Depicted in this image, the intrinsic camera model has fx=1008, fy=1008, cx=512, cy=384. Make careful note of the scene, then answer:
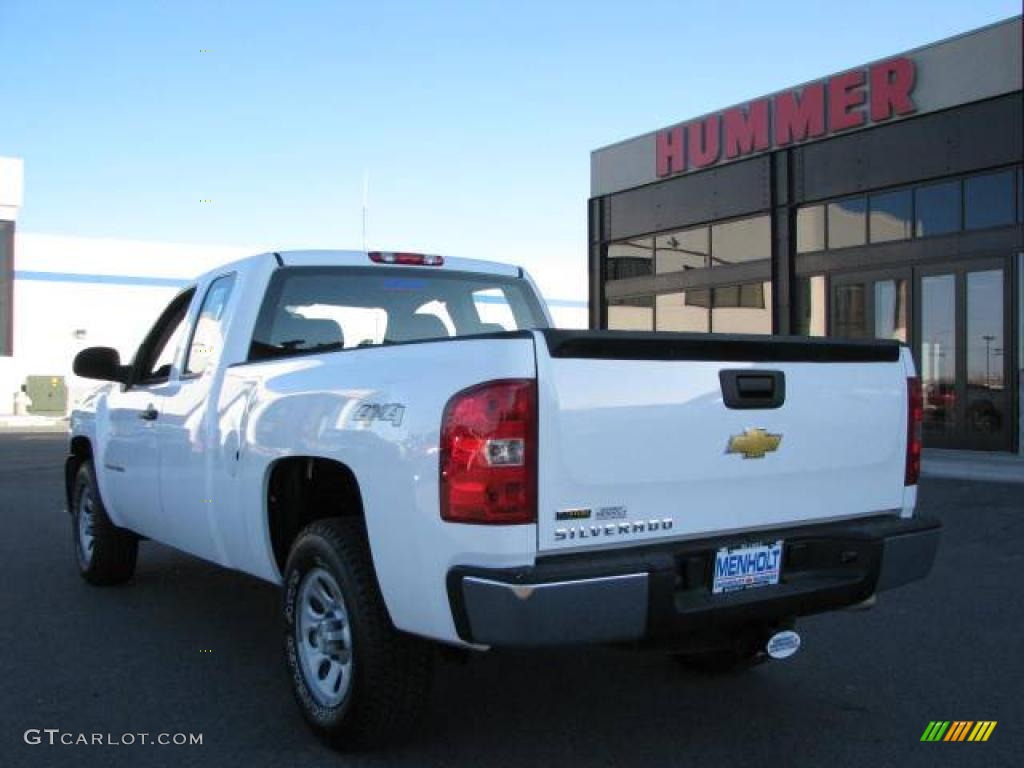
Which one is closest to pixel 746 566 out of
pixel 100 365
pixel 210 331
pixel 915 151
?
pixel 210 331

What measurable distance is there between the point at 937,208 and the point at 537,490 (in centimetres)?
1395

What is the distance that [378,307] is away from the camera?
5.27m

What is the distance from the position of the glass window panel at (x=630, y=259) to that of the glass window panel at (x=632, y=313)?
0.51 m

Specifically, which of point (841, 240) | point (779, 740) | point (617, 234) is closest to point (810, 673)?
point (779, 740)

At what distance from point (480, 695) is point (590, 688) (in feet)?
1.64

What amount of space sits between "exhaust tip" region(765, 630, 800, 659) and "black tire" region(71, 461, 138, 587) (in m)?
4.08

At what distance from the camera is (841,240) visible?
16.5 meters

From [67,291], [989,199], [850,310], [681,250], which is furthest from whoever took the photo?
[67,291]

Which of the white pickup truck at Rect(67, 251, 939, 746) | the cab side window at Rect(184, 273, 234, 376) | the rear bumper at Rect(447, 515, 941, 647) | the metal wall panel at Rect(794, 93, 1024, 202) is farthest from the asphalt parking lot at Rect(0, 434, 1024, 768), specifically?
the metal wall panel at Rect(794, 93, 1024, 202)

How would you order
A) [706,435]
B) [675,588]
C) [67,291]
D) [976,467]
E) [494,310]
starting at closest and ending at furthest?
[675,588] < [706,435] < [494,310] < [976,467] < [67,291]

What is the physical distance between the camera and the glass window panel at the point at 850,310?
1620 centimetres

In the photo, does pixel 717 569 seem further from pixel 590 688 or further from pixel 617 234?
pixel 617 234

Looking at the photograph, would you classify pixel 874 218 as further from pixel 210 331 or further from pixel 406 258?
pixel 210 331

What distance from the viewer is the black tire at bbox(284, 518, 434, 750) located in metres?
3.46
